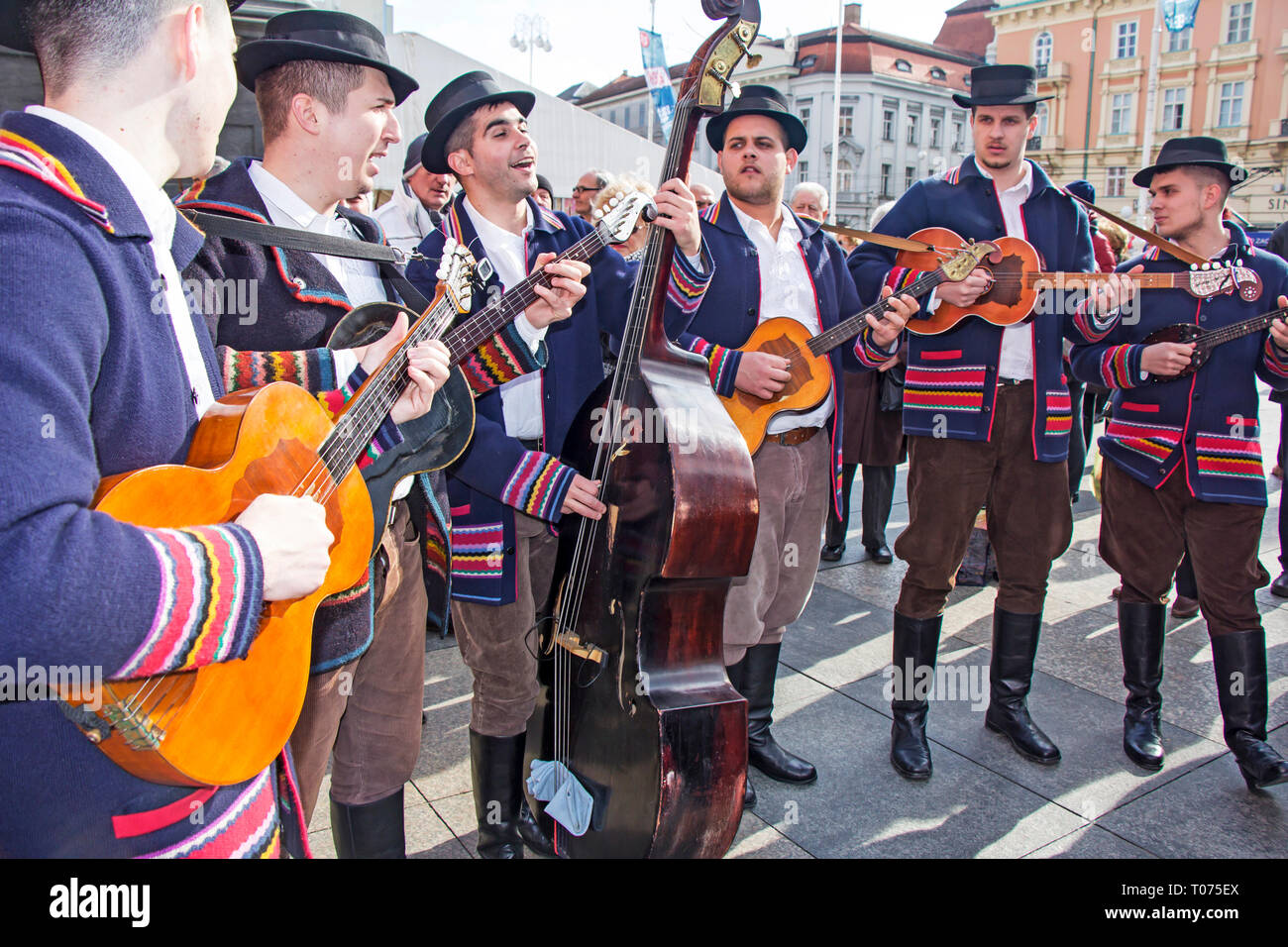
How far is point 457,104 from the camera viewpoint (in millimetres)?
2730

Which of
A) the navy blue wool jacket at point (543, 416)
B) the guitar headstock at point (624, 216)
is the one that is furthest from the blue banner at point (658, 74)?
the guitar headstock at point (624, 216)

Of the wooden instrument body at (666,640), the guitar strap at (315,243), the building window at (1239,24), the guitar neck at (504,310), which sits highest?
the building window at (1239,24)

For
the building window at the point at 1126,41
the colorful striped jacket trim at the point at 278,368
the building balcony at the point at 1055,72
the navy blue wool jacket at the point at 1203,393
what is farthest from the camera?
the building balcony at the point at 1055,72

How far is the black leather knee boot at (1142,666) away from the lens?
351cm

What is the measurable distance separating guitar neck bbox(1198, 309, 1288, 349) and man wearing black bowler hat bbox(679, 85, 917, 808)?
1.24 m

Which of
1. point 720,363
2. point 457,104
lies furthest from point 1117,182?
point 457,104

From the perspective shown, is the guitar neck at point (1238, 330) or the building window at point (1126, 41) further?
the building window at point (1126, 41)

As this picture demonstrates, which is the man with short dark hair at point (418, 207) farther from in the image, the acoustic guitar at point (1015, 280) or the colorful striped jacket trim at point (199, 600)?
the colorful striped jacket trim at point (199, 600)

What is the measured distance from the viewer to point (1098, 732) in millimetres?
3625

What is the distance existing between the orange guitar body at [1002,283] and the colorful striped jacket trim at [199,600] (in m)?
2.94

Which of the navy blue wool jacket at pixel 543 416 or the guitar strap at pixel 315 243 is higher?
the guitar strap at pixel 315 243

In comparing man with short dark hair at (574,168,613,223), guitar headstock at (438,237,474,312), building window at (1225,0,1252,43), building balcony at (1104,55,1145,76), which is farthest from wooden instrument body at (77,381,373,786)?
building window at (1225,0,1252,43)
